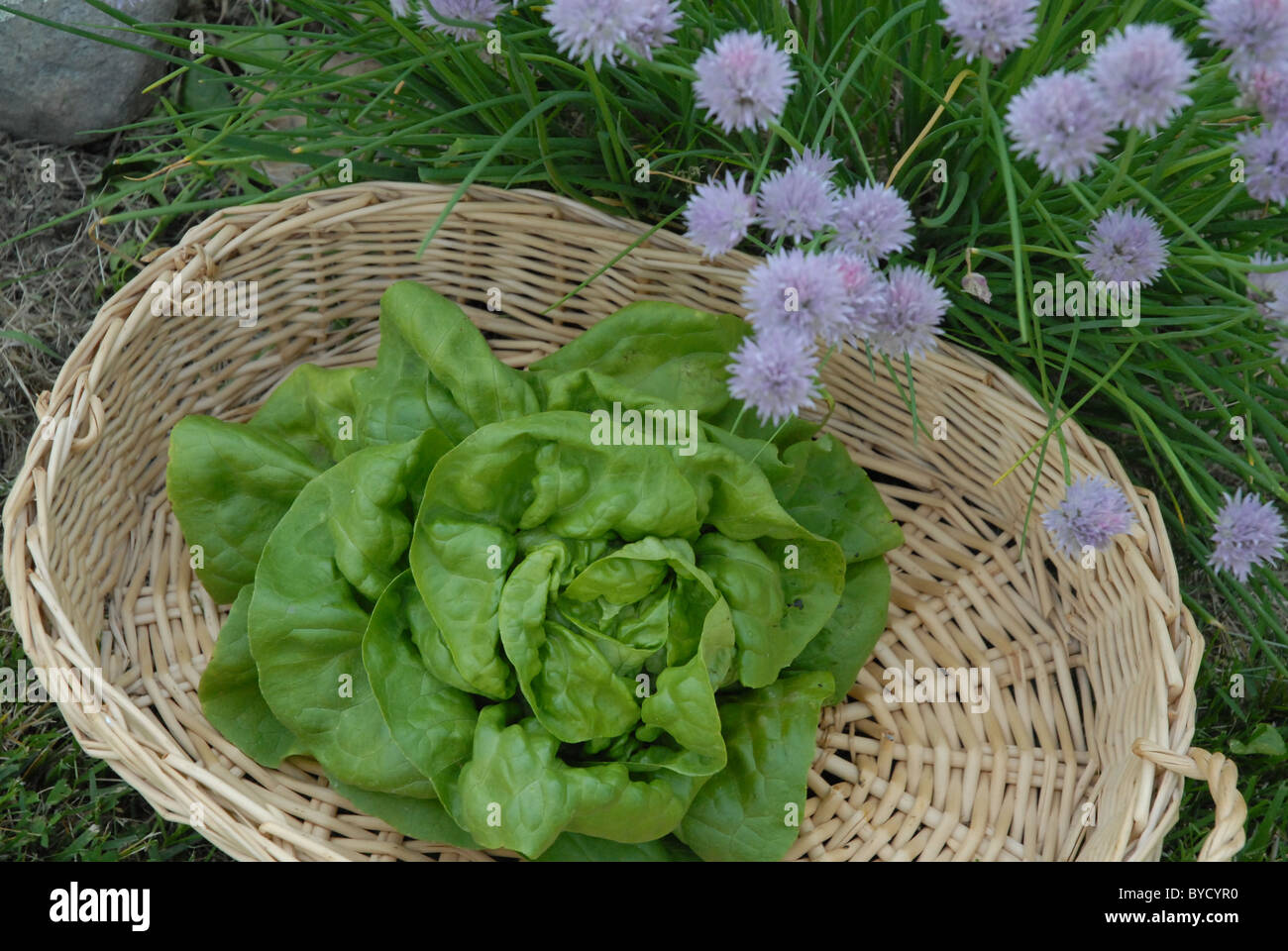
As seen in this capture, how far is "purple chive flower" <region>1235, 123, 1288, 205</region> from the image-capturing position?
2.46 feet

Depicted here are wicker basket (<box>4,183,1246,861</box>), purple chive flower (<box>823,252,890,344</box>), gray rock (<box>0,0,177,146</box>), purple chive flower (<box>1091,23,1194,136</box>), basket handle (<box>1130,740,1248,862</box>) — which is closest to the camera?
purple chive flower (<box>1091,23,1194,136</box>)

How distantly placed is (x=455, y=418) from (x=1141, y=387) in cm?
68

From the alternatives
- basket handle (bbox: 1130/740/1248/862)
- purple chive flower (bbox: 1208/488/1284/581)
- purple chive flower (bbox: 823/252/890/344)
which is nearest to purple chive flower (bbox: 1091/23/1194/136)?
purple chive flower (bbox: 823/252/890/344)

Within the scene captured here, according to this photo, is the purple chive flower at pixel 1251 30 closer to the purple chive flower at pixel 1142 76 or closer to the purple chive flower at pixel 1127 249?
the purple chive flower at pixel 1142 76

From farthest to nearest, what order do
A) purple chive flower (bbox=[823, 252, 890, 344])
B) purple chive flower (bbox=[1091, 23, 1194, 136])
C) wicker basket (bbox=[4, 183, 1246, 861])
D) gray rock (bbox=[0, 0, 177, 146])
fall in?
gray rock (bbox=[0, 0, 177, 146])
wicker basket (bbox=[4, 183, 1246, 861])
purple chive flower (bbox=[823, 252, 890, 344])
purple chive flower (bbox=[1091, 23, 1194, 136])

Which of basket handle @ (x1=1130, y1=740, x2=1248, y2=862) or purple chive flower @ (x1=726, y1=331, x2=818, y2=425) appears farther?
basket handle @ (x1=1130, y1=740, x2=1248, y2=862)

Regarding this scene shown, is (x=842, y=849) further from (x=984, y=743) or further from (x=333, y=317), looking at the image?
(x=333, y=317)

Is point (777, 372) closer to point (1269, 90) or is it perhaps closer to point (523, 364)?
point (1269, 90)

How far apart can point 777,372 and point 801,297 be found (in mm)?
52

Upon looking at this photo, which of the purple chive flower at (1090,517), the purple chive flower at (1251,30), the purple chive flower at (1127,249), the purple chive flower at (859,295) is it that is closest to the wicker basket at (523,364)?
the purple chive flower at (1090,517)

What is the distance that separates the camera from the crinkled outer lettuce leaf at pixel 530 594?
1.00 meters

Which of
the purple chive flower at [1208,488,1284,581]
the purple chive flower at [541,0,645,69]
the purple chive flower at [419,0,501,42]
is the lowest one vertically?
the purple chive flower at [1208,488,1284,581]

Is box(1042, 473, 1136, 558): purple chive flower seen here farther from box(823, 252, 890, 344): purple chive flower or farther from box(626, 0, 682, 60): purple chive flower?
box(626, 0, 682, 60): purple chive flower

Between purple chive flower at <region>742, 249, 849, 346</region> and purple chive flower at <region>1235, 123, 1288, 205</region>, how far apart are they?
11.4 inches
